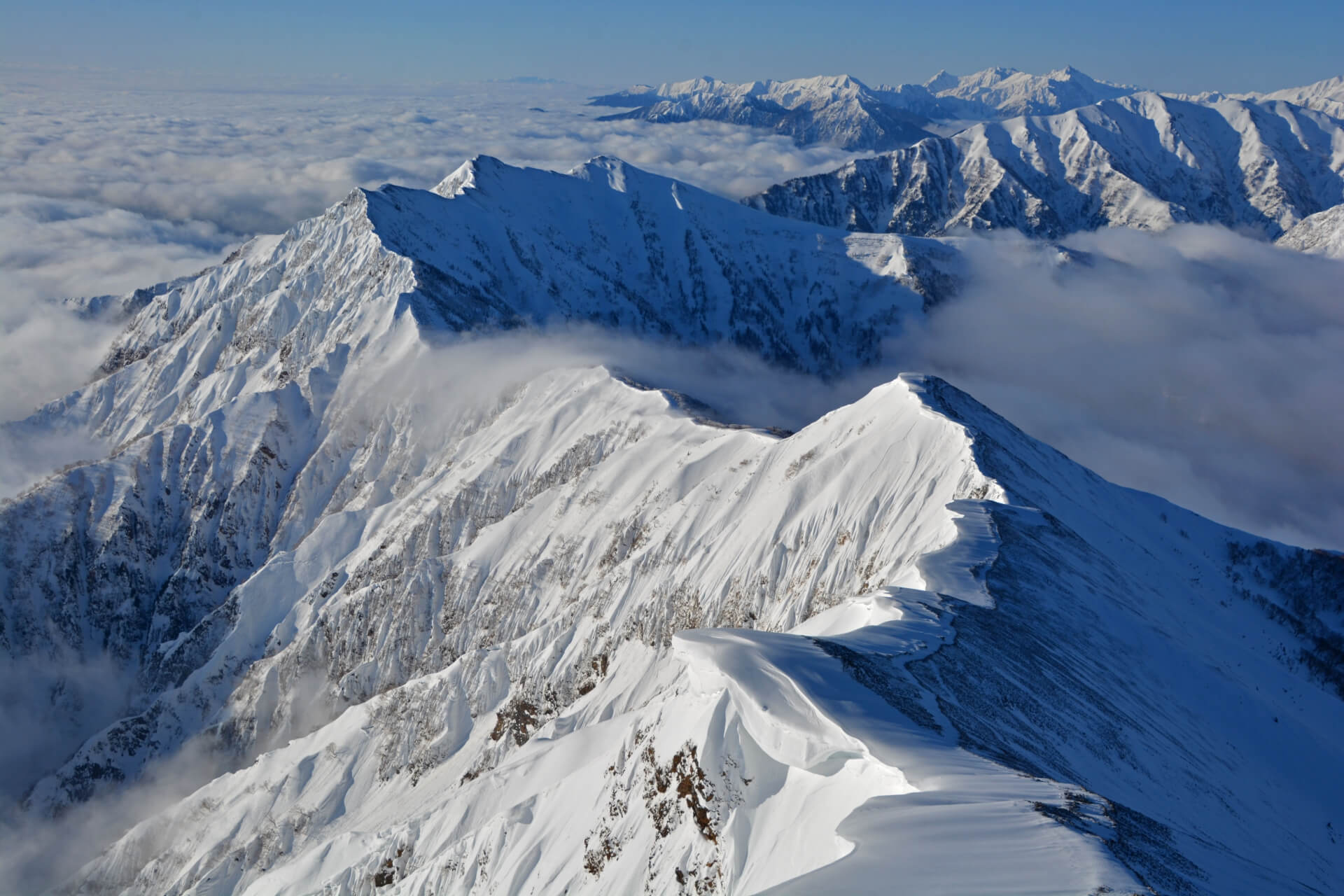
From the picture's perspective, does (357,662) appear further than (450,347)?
No

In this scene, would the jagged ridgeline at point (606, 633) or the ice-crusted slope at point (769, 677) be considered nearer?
the ice-crusted slope at point (769, 677)

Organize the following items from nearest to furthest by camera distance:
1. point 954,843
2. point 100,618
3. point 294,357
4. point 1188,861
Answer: point 954,843 → point 1188,861 → point 100,618 → point 294,357

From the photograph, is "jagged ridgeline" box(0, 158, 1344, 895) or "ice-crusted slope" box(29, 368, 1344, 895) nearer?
"ice-crusted slope" box(29, 368, 1344, 895)

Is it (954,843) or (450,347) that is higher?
(954,843)

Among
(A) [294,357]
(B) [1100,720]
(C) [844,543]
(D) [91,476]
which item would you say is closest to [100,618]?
(D) [91,476]

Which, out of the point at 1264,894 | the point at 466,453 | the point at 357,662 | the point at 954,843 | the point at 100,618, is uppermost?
the point at 954,843

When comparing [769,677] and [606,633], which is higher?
[769,677]

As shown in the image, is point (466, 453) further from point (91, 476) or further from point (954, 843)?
point (954, 843)

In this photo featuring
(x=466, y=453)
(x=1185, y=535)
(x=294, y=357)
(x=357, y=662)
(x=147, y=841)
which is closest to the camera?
(x=1185, y=535)
